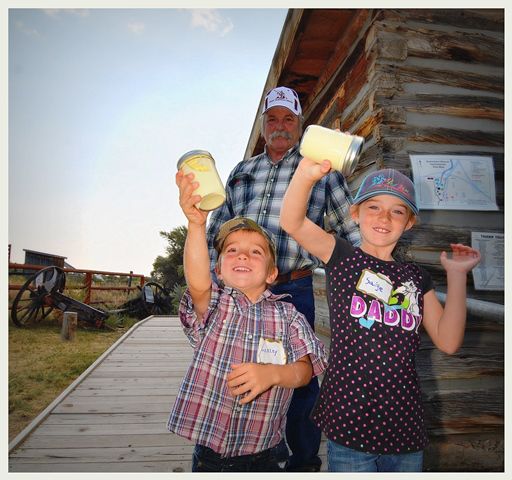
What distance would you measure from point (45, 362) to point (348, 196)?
6.62 meters

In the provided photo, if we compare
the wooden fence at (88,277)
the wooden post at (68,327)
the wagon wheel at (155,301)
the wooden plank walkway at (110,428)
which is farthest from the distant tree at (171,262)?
the wooden plank walkway at (110,428)

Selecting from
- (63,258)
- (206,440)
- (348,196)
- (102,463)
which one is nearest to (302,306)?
(348,196)

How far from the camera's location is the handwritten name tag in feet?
4.39

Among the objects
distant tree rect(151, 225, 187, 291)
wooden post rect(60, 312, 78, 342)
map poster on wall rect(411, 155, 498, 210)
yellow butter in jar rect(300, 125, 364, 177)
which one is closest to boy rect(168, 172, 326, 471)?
yellow butter in jar rect(300, 125, 364, 177)

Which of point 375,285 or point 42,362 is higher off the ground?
point 375,285

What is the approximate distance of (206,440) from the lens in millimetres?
1285

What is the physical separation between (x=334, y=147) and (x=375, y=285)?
502 millimetres

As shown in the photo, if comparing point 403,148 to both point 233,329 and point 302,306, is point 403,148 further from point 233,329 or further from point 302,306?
point 233,329

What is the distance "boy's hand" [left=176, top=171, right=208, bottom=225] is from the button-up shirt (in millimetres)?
304

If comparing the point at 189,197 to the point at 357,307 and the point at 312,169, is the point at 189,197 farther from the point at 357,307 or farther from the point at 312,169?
the point at 357,307

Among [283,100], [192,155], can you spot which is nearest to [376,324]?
[192,155]

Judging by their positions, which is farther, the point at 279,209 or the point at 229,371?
the point at 279,209

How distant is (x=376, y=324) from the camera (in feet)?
4.29

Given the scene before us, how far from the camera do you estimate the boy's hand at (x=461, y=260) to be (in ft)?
4.52
